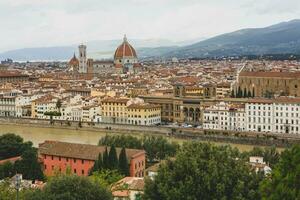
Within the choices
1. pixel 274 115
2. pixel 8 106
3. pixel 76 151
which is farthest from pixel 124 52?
pixel 76 151

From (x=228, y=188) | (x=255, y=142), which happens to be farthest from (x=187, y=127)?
(x=228, y=188)

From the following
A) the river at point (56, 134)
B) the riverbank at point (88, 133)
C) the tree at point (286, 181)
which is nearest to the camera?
the tree at point (286, 181)

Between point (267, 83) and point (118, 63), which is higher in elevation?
point (118, 63)

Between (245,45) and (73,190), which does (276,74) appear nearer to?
(73,190)

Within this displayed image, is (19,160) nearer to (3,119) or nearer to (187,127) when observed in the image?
(187,127)

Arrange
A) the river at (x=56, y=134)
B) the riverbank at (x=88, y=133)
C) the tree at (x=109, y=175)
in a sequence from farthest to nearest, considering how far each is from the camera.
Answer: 1. the river at (x=56, y=134)
2. the riverbank at (x=88, y=133)
3. the tree at (x=109, y=175)

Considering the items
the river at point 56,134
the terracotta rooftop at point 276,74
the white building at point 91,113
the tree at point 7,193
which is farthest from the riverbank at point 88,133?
the tree at point 7,193

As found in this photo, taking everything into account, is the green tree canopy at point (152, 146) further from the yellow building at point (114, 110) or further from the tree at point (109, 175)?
the yellow building at point (114, 110)

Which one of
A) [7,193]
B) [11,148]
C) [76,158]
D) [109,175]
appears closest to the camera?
[7,193]
